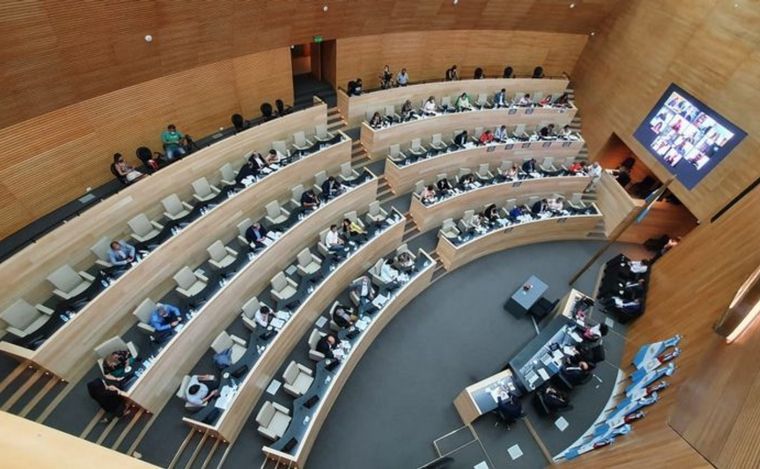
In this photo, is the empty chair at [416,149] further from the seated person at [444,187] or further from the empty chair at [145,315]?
the empty chair at [145,315]

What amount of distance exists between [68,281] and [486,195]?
10.7 meters

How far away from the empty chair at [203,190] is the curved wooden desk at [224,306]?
2.22m

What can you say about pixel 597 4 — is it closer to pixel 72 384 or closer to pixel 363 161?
pixel 363 161

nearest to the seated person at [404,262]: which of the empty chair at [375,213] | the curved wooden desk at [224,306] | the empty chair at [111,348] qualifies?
the empty chair at [375,213]

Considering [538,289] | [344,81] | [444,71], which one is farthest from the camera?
[444,71]

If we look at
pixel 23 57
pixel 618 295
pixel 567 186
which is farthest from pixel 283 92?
pixel 618 295

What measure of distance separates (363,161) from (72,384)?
8683mm

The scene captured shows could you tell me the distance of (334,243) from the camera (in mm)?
9133

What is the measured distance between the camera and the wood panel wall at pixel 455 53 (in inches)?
488

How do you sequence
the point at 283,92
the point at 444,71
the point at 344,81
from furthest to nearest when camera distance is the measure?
1. the point at 444,71
2. the point at 344,81
3. the point at 283,92

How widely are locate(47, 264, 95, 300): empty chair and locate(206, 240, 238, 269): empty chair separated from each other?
2120 millimetres

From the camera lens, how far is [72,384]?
20.3 feet

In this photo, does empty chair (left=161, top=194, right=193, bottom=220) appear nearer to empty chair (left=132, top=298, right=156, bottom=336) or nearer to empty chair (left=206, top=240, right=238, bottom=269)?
empty chair (left=206, top=240, right=238, bottom=269)

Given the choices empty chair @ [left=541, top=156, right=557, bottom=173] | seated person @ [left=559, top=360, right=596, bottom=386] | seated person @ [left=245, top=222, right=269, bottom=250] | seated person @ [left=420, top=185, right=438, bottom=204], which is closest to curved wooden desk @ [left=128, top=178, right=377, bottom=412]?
seated person @ [left=245, top=222, right=269, bottom=250]
